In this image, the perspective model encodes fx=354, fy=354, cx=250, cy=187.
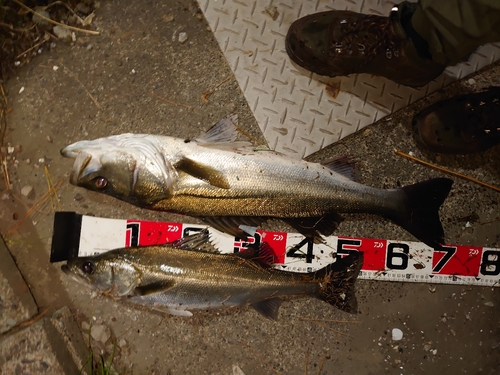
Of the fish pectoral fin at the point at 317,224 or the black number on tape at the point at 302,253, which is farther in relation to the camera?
the black number on tape at the point at 302,253

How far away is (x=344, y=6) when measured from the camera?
295 cm

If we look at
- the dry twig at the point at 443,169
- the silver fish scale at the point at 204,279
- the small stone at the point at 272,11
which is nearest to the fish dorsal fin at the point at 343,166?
the dry twig at the point at 443,169

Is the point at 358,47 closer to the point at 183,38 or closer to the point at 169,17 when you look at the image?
the point at 183,38

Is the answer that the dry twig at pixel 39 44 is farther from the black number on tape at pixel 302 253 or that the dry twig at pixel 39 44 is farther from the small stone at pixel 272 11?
the black number on tape at pixel 302 253

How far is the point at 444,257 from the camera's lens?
9.44 feet

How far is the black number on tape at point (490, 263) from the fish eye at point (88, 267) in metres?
3.02

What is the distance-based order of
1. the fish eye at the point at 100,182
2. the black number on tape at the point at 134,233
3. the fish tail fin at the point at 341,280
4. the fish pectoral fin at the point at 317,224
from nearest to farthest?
the fish eye at the point at 100,182 < the fish pectoral fin at the point at 317,224 < the fish tail fin at the point at 341,280 < the black number on tape at the point at 134,233

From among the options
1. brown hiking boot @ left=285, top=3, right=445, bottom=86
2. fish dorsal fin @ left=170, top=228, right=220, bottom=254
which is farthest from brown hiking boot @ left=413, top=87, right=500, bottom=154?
fish dorsal fin @ left=170, top=228, right=220, bottom=254

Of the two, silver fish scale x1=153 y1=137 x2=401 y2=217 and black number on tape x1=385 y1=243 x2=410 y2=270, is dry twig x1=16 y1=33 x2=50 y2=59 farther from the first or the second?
black number on tape x1=385 y1=243 x2=410 y2=270

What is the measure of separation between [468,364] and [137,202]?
9.81ft

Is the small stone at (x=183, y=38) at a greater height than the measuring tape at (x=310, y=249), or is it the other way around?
the small stone at (x=183, y=38)

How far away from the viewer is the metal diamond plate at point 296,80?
115 inches

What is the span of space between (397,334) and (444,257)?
75 centimetres

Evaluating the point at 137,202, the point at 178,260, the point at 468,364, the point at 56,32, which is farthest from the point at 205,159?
the point at 468,364
